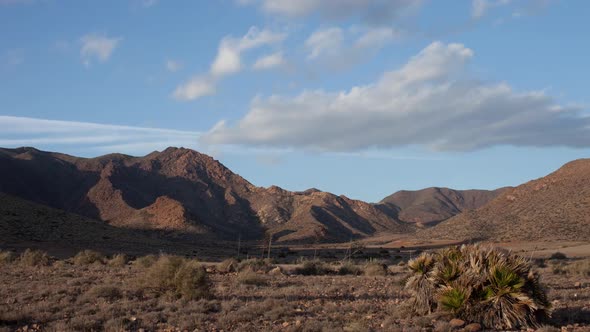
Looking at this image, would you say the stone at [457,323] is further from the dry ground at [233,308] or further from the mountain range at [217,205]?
the mountain range at [217,205]

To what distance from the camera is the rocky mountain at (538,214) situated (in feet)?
209

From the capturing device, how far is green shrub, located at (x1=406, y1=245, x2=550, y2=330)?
451 inches

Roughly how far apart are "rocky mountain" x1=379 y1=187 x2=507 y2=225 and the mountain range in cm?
126

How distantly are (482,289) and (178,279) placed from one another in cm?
855

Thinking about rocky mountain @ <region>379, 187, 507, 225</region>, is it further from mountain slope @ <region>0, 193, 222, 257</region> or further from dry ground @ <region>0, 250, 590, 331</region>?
dry ground @ <region>0, 250, 590, 331</region>

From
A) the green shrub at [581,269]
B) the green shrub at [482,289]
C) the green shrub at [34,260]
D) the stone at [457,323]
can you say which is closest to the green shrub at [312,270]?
the green shrub at [581,269]

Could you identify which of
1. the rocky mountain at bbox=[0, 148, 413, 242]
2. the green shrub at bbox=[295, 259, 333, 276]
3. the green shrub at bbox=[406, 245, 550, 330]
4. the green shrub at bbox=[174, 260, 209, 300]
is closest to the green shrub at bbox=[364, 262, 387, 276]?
the green shrub at bbox=[295, 259, 333, 276]

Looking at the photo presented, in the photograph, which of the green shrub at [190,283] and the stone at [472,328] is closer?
the stone at [472,328]

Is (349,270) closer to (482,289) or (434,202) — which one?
(482,289)

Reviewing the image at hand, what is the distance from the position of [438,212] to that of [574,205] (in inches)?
3653

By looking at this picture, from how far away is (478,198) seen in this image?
18288cm

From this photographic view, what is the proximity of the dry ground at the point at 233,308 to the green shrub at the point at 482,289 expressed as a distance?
→ 0.52 m

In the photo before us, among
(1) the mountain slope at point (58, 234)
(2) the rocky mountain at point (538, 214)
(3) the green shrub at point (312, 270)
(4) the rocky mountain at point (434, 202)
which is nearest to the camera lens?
(3) the green shrub at point (312, 270)

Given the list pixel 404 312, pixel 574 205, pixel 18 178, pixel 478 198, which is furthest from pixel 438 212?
pixel 404 312
